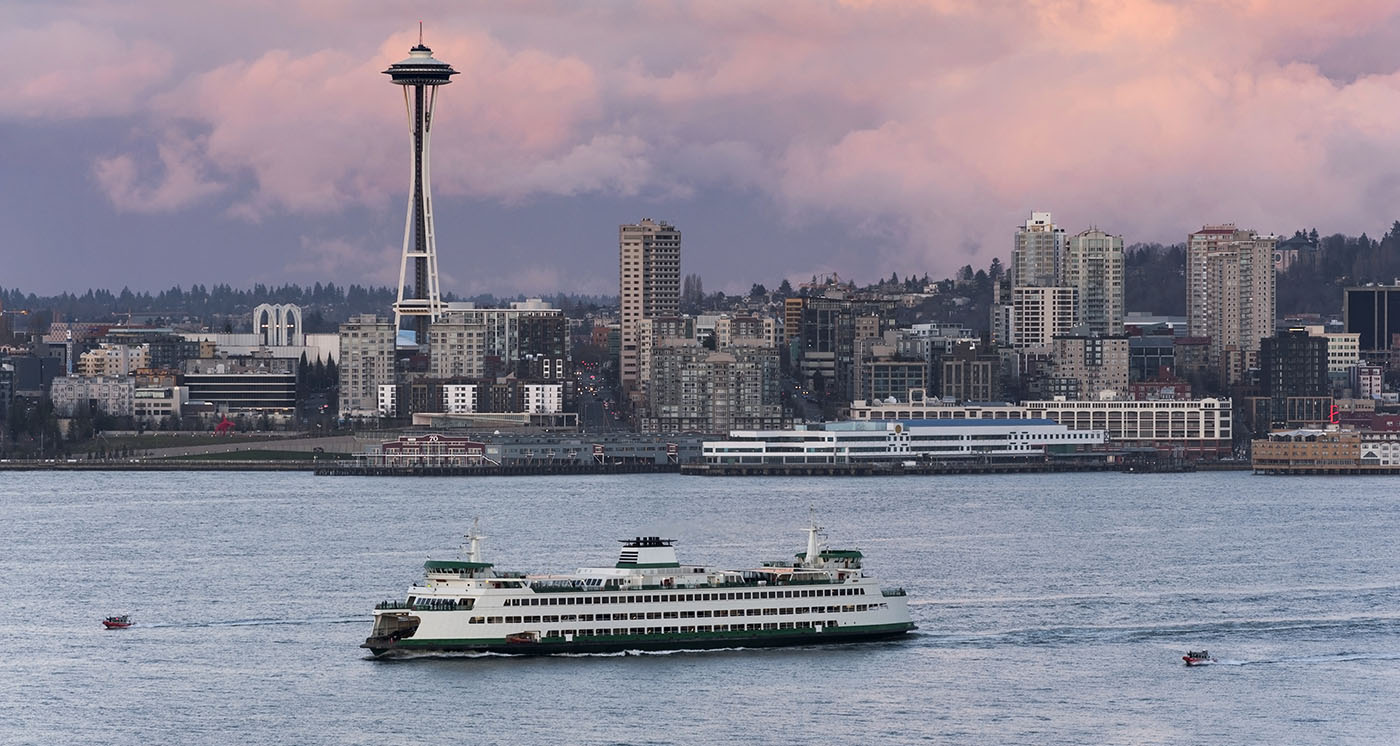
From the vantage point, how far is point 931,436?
3425 inches

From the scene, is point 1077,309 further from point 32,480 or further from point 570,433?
point 32,480

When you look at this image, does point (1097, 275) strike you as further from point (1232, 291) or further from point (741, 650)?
point (741, 650)

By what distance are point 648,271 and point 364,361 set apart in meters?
18.5

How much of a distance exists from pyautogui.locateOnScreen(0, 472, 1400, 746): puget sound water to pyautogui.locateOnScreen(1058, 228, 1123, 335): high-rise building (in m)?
72.2

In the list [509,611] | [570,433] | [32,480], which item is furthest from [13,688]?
[570,433]

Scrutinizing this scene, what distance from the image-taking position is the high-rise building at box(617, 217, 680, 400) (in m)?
A: 128

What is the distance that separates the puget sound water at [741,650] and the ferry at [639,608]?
284 millimetres

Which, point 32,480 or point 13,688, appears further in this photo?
point 32,480

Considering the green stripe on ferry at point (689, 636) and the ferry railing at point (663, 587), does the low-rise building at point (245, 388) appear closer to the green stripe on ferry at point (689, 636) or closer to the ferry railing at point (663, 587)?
the ferry railing at point (663, 587)

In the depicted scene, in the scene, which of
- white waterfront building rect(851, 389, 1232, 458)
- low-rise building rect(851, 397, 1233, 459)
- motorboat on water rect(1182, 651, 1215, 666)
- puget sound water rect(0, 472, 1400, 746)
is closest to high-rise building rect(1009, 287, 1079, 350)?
white waterfront building rect(851, 389, 1232, 458)

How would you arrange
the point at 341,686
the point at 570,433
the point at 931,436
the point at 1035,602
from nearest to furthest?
1. the point at 341,686
2. the point at 1035,602
3. the point at 931,436
4. the point at 570,433

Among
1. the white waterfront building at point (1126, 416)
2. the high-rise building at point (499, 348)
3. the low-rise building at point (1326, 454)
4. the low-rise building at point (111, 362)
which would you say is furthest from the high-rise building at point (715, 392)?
the low-rise building at point (111, 362)

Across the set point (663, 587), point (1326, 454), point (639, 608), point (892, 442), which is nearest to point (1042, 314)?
point (892, 442)

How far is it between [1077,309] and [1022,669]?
324ft
